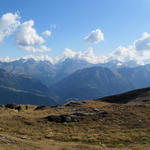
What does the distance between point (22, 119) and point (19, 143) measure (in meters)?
15.3

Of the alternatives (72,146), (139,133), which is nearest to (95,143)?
(72,146)

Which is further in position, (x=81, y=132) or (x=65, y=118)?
(x=65, y=118)

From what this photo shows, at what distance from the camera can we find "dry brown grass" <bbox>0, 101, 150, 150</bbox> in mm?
21469

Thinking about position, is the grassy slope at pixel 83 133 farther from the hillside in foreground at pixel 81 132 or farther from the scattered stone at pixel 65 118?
the scattered stone at pixel 65 118

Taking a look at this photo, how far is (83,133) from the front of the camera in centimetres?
2786

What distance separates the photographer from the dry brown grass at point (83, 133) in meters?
21.5

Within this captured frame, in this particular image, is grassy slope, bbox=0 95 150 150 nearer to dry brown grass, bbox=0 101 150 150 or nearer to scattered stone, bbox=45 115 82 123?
dry brown grass, bbox=0 101 150 150

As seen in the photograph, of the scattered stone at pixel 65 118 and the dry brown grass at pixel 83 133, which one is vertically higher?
the scattered stone at pixel 65 118

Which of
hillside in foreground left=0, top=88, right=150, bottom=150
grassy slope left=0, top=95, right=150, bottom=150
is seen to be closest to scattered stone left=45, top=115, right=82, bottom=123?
hillside in foreground left=0, top=88, right=150, bottom=150

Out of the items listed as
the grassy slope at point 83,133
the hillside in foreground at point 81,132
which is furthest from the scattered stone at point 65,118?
the grassy slope at point 83,133

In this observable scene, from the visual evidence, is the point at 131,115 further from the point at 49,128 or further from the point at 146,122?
the point at 49,128

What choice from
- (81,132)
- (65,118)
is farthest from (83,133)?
(65,118)

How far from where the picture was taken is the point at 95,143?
23.5 metres

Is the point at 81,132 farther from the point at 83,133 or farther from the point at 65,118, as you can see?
the point at 65,118
